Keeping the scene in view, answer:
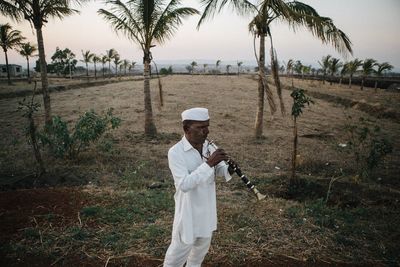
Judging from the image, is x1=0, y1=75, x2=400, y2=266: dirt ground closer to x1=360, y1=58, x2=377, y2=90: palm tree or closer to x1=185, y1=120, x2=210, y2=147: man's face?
x1=185, y1=120, x2=210, y2=147: man's face

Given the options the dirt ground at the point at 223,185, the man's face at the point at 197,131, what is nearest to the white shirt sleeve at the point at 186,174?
→ the man's face at the point at 197,131

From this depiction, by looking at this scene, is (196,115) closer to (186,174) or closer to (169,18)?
(186,174)

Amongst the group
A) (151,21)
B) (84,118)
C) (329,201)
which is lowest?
(329,201)

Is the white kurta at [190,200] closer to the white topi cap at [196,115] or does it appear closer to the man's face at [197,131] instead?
the man's face at [197,131]

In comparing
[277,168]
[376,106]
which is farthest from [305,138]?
[376,106]

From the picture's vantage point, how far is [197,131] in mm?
2783

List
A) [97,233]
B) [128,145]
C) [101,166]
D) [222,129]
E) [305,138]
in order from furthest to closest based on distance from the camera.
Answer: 1. [222,129]
2. [305,138]
3. [128,145]
4. [101,166]
5. [97,233]

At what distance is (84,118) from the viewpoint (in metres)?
8.55

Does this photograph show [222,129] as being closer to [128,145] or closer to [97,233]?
[128,145]

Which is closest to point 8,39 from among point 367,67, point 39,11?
point 39,11

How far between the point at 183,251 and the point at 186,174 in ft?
2.71

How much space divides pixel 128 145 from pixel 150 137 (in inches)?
48.5

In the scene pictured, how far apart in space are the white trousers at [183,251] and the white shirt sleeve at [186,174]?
2.05 feet

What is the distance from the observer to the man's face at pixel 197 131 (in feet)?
9.07
